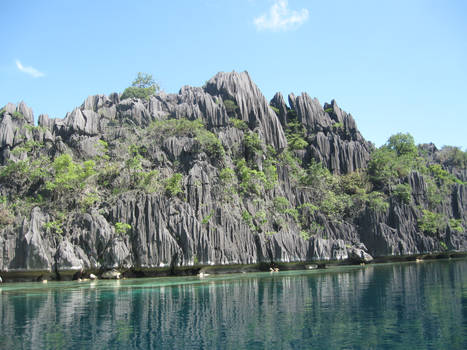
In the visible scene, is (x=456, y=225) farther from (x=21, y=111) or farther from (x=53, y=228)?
(x=21, y=111)

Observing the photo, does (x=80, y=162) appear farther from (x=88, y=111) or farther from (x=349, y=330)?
(x=349, y=330)

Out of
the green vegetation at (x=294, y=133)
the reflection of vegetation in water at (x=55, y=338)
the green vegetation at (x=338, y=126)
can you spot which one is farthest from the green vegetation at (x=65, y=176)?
the green vegetation at (x=338, y=126)

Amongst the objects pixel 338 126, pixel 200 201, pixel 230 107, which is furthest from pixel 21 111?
pixel 338 126

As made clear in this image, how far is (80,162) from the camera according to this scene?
56250mm

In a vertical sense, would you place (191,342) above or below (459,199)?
below

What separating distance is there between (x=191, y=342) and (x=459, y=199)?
71.2m

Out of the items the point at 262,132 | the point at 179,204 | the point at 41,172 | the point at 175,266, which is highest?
the point at 262,132

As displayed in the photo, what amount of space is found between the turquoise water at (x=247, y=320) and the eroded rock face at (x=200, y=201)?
59.6 ft

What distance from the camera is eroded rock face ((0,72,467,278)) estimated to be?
43.4m

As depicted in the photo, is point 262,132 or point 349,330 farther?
point 262,132

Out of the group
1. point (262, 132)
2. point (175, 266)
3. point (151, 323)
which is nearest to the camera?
point (151, 323)

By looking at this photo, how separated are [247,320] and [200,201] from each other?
35.5 meters

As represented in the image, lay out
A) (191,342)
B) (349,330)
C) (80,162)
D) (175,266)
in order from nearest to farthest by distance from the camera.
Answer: (191,342)
(349,330)
(175,266)
(80,162)

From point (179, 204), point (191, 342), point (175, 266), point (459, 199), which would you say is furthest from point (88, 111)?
point (459, 199)
